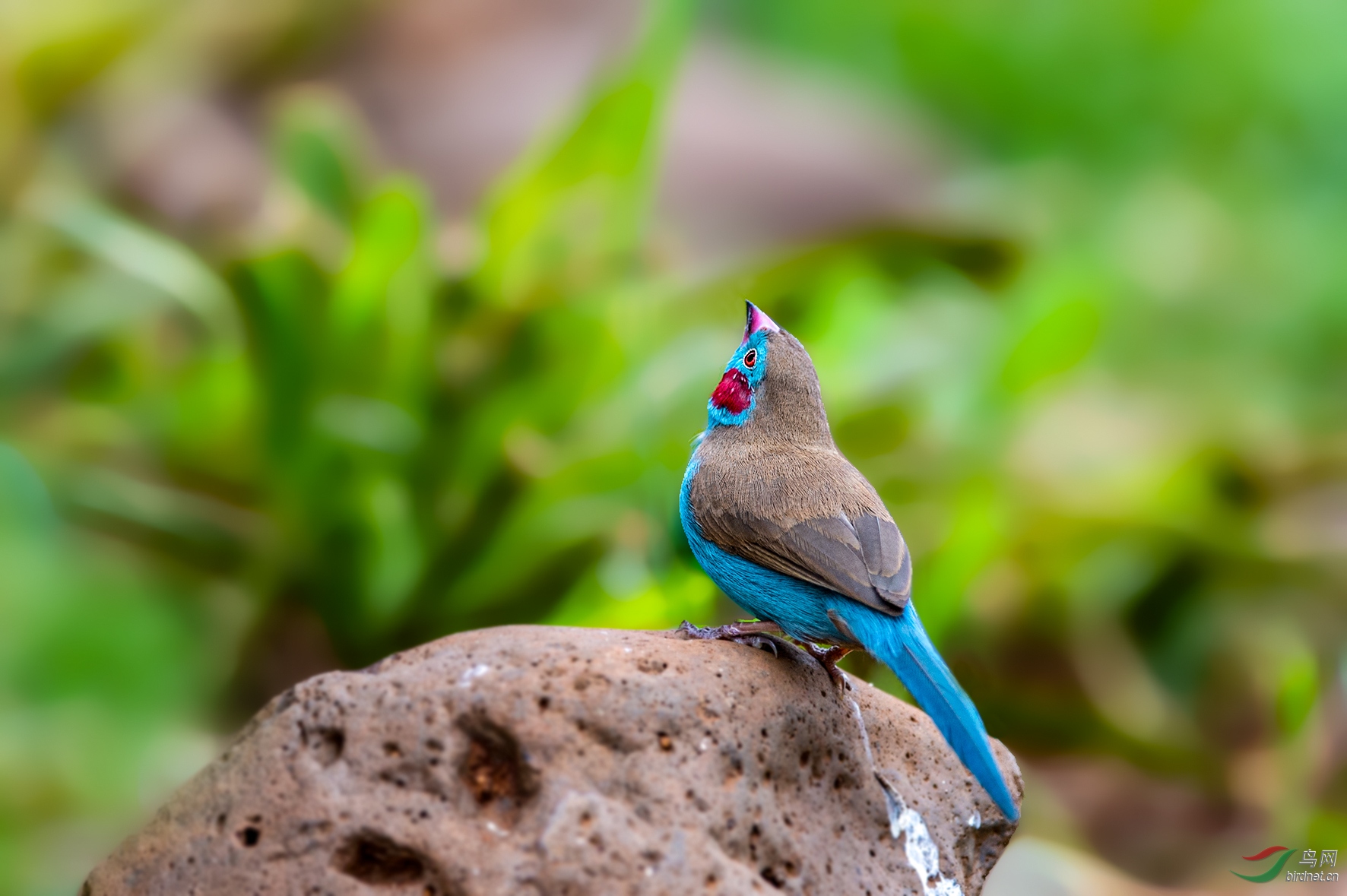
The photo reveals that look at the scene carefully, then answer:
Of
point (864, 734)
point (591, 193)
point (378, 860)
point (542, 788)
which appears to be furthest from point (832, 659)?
point (591, 193)

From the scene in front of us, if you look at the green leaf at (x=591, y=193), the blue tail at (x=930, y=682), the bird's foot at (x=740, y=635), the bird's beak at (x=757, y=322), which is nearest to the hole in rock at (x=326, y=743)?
the bird's foot at (x=740, y=635)

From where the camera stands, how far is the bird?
244 centimetres

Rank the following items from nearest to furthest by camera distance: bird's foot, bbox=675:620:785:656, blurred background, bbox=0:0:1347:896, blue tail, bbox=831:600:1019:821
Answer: blue tail, bbox=831:600:1019:821
bird's foot, bbox=675:620:785:656
blurred background, bbox=0:0:1347:896

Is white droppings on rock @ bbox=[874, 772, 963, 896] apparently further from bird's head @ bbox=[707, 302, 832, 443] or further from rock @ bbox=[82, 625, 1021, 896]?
bird's head @ bbox=[707, 302, 832, 443]

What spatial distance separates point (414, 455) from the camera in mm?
4543

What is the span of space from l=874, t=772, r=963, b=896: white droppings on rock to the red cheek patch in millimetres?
866

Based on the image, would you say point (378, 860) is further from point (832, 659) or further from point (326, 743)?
point (832, 659)

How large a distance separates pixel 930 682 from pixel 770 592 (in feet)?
1.30

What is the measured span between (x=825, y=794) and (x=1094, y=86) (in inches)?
262

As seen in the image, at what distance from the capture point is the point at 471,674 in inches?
94.0

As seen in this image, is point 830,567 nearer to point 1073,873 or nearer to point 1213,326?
point 1073,873

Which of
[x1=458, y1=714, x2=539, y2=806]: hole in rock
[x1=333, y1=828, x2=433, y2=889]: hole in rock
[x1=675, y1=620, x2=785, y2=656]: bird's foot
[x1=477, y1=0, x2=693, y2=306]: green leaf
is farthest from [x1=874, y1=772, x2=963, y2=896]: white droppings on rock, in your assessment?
[x1=477, y1=0, x2=693, y2=306]: green leaf

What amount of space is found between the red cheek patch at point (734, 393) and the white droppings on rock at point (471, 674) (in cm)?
87

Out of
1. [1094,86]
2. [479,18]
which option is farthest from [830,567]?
[479,18]
